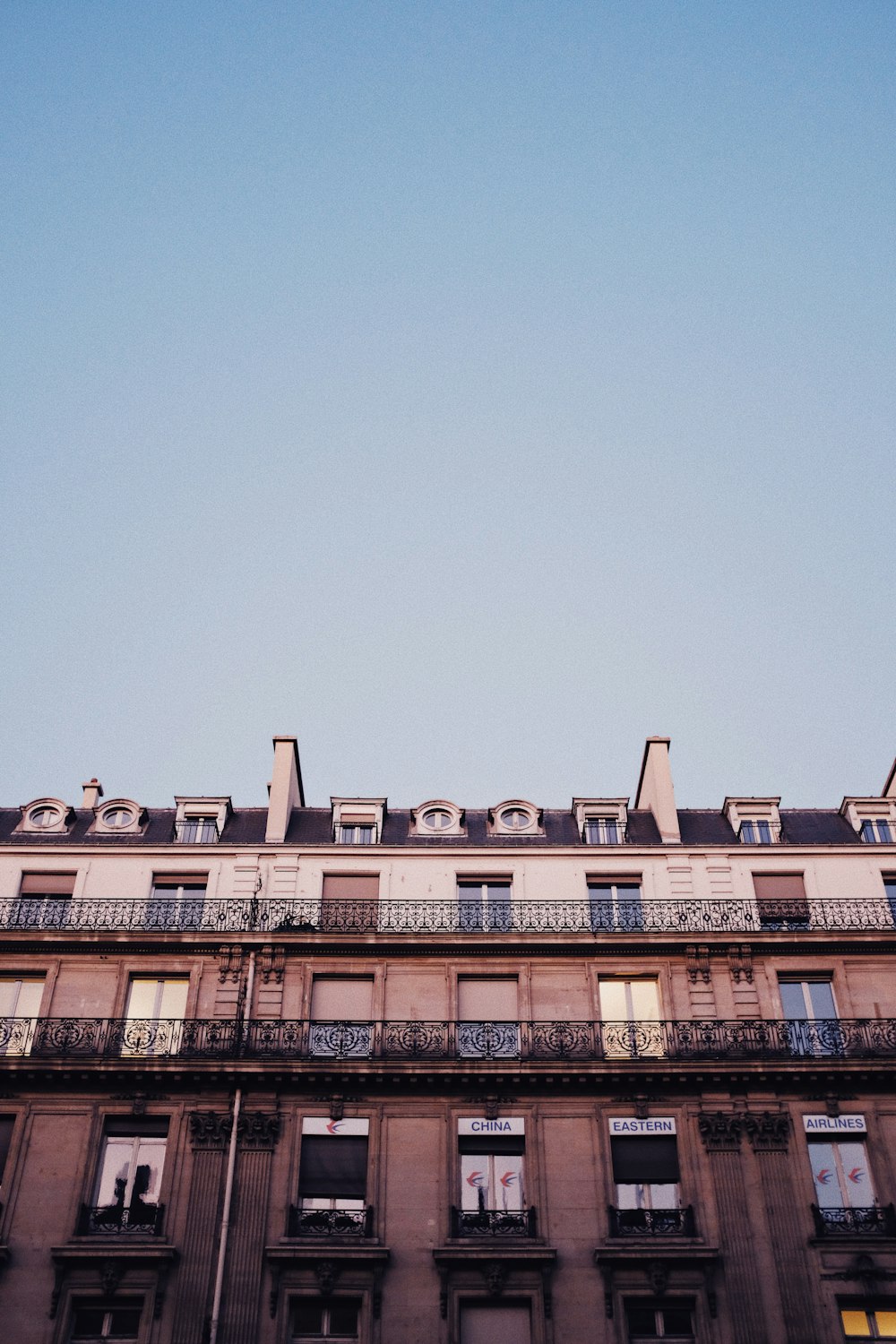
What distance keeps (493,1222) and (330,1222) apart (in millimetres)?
2425

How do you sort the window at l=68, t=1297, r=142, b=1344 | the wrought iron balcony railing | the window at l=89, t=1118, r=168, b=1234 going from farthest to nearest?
the wrought iron balcony railing → the window at l=89, t=1118, r=168, b=1234 → the window at l=68, t=1297, r=142, b=1344

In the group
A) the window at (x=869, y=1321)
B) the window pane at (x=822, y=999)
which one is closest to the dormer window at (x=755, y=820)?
the window pane at (x=822, y=999)

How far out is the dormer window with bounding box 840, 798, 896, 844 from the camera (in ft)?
81.4

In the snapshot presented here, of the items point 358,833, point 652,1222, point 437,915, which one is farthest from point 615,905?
point 652,1222

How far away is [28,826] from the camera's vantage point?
2466cm

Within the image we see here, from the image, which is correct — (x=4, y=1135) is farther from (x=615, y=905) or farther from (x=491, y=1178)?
(x=615, y=905)

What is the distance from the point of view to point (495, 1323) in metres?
19.1

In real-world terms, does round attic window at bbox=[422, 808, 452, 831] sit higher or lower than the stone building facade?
higher

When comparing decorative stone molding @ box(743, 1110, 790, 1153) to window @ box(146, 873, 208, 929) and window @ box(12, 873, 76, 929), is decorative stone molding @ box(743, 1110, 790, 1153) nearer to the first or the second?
window @ box(146, 873, 208, 929)

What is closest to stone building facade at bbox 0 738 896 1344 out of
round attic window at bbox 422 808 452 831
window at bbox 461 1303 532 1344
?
window at bbox 461 1303 532 1344

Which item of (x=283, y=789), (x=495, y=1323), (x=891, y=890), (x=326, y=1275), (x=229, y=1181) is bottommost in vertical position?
(x=495, y=1323)

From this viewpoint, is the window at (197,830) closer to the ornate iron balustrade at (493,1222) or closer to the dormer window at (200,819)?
the dormer window at (200,819)

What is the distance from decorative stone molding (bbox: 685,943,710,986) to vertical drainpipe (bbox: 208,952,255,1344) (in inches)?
286

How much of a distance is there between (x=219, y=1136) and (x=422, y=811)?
7095 mm
